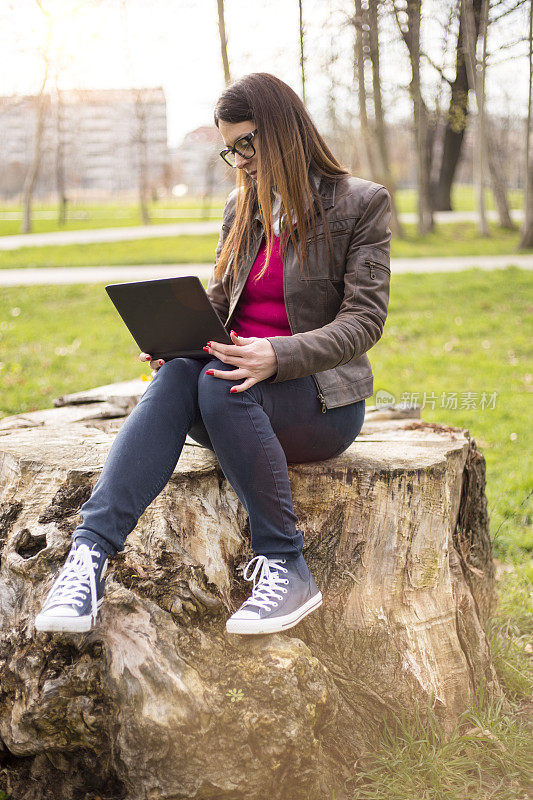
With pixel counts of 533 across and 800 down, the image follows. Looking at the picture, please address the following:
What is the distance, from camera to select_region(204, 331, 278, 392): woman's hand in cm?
229

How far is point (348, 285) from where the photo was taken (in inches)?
100

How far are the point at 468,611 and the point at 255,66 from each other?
604 cm

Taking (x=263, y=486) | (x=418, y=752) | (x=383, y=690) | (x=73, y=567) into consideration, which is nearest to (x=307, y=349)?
(x=263, y=486)

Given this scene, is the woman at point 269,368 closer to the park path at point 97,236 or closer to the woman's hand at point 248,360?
the woman's hand at point 248,360

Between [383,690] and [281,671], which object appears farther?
[383,690]

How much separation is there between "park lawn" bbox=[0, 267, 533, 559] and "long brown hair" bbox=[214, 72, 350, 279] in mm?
2200

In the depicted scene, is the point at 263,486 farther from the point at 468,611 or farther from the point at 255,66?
the point at 255,66

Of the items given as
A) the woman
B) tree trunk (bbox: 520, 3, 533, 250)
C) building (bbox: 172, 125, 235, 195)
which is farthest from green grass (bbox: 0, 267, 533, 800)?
tree trunk (bbox: 520, 3, 533, 250)

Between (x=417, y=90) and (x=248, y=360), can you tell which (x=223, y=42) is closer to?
(x=248, y=360)

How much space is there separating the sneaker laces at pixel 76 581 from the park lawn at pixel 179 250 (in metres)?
10.8

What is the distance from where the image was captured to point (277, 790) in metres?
2.04

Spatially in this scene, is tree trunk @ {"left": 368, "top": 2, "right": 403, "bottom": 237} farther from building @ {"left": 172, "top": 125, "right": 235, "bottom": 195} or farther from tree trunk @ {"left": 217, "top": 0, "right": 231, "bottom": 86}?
building @ {"left": 172, "top": 125, "right": 235, "bottom": 195}

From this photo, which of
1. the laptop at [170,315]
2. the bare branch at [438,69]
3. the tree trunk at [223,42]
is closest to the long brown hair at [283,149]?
the laptop at [170,315]

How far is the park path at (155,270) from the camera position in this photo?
35.8 ft
